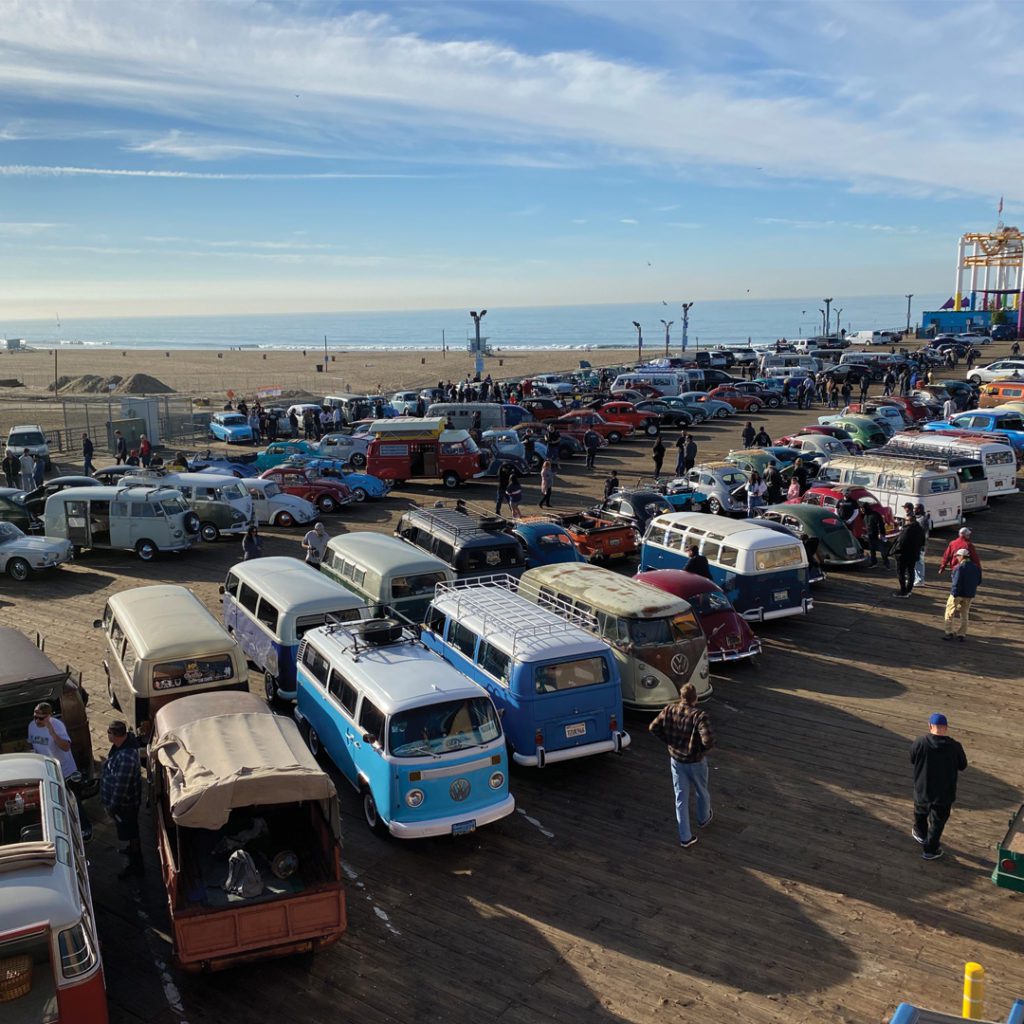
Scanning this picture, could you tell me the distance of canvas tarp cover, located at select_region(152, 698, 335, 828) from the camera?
8.03 metres

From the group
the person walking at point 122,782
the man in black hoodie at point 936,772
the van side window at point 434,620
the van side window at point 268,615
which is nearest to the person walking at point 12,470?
the van side window at point 268,615

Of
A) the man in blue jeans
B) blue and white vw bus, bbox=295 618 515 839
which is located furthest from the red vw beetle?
blue and white vw bus, bbox=295 618 515 839

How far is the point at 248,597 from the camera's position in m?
15.2

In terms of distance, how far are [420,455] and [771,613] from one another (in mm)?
17646

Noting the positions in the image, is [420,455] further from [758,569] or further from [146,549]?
[758,569]

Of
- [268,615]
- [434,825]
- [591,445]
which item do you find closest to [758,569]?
[268,615]

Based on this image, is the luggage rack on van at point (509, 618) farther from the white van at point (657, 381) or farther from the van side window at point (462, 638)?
the white van at point (657, 381)

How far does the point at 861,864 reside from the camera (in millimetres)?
9883

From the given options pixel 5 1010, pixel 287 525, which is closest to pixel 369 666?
pixel 5 1010

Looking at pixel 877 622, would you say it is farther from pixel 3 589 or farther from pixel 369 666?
pixel 3 589

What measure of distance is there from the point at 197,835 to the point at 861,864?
6757 mm

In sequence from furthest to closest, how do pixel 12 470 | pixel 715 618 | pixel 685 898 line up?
pixel 12 470 → pixel 715 618 → pixel 685 898

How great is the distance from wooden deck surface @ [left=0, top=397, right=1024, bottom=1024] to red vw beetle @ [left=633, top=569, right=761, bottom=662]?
0.66 meters

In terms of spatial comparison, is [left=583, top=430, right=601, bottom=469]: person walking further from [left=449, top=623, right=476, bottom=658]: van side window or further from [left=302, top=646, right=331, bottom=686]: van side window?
[left=302, top=646, right=331, bottom=686]: van side window
